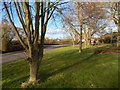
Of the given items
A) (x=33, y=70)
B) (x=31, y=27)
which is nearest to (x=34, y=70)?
(x=33, y=70)

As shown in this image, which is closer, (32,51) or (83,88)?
(83,88)

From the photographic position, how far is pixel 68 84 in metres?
3.18

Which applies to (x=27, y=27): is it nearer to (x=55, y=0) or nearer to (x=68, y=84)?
(x=55, y=0)

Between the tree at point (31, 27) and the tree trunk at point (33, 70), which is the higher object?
the tree at point (31, 27)

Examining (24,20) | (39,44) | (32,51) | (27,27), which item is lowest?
(32,51)

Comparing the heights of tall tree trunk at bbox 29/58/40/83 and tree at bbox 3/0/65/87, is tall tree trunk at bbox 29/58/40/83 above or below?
below

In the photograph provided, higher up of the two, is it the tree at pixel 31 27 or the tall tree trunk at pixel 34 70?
the tree at pixel 31 27

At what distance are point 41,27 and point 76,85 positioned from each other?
2.26 m

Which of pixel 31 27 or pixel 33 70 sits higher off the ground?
pixel 31 27

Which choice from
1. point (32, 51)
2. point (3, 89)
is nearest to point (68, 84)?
point (32, 51)

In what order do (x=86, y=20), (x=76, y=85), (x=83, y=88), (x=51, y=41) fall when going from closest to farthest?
(x=83, y=88) → (x=76, y=85) → (x=86, y=20) → (x=51, y=41)

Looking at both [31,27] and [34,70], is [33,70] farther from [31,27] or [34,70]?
[31,27]

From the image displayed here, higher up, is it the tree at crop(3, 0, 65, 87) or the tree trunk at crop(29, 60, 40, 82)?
the tree at crop(3, 0, 65, 87)

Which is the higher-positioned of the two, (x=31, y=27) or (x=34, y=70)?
(x=31, y=27)
